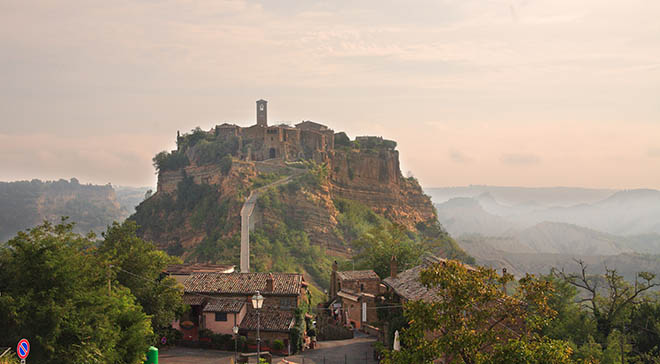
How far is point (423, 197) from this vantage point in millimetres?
102250

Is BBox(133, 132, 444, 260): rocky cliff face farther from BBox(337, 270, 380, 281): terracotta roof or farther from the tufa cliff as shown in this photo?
BBox(337, 270, 380, 281): terracotta roof

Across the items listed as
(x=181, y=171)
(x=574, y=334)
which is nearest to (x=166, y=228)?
(x=181, y=171)

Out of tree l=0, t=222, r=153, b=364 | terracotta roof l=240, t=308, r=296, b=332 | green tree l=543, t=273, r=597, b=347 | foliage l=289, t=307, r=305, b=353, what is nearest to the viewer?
tree l=0, t=222, r=153, b=364

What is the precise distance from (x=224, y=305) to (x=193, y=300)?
2.31 meters

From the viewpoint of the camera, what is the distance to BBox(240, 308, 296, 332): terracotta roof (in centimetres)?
2836

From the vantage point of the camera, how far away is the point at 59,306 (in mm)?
16891

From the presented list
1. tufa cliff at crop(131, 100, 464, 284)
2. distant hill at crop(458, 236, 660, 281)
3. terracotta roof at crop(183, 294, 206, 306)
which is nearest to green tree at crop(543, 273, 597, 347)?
terracotta roof at crop(183, 294, 206, 306)

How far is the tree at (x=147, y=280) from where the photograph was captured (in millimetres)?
26984

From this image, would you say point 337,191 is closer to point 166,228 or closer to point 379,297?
point 166,228

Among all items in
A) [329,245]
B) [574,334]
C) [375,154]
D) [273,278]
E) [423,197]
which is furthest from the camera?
[423,197]

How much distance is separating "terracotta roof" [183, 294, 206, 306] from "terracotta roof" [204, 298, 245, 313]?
58cm

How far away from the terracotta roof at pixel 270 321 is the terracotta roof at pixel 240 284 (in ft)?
3.69

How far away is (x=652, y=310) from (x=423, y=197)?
236ft

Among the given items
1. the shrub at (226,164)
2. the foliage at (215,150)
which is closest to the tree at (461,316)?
the shrub at (226,164)
